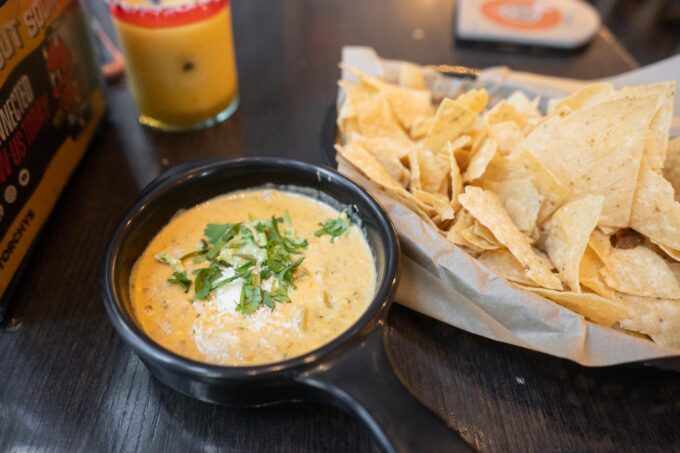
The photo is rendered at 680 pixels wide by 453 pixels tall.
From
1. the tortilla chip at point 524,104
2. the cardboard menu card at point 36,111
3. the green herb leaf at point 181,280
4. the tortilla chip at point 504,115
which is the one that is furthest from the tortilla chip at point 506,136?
the cardboard menu card at point 36,111

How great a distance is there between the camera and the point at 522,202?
1158mm

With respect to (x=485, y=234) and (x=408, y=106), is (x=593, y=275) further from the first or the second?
(x=408, y=106)

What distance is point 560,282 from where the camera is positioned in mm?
1033

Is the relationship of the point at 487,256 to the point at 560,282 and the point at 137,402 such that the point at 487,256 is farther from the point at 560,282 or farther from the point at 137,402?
the point at 137,402

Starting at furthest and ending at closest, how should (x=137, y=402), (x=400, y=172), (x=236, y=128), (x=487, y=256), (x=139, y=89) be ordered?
(x=236, y=128), (x=139, y=89), (x=400, y=172), (x=487, y=256), (x=137, y=402)

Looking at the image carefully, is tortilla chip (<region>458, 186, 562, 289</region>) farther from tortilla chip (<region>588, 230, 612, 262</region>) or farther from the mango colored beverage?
the mango colored beverage

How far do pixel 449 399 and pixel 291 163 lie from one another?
1.91ft

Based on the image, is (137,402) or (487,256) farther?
(487,256)

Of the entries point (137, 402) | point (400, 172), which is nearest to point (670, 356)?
point (400, 172)

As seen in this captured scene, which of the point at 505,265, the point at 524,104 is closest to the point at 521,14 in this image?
the point at 524,104

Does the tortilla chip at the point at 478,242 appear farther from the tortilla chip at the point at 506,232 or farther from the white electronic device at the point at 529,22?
the white electronic device at the point at 529,22

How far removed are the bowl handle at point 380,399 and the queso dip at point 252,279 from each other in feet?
0.35

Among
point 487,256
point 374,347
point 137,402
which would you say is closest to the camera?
point 374,347

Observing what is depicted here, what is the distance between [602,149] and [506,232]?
1.03 feet
